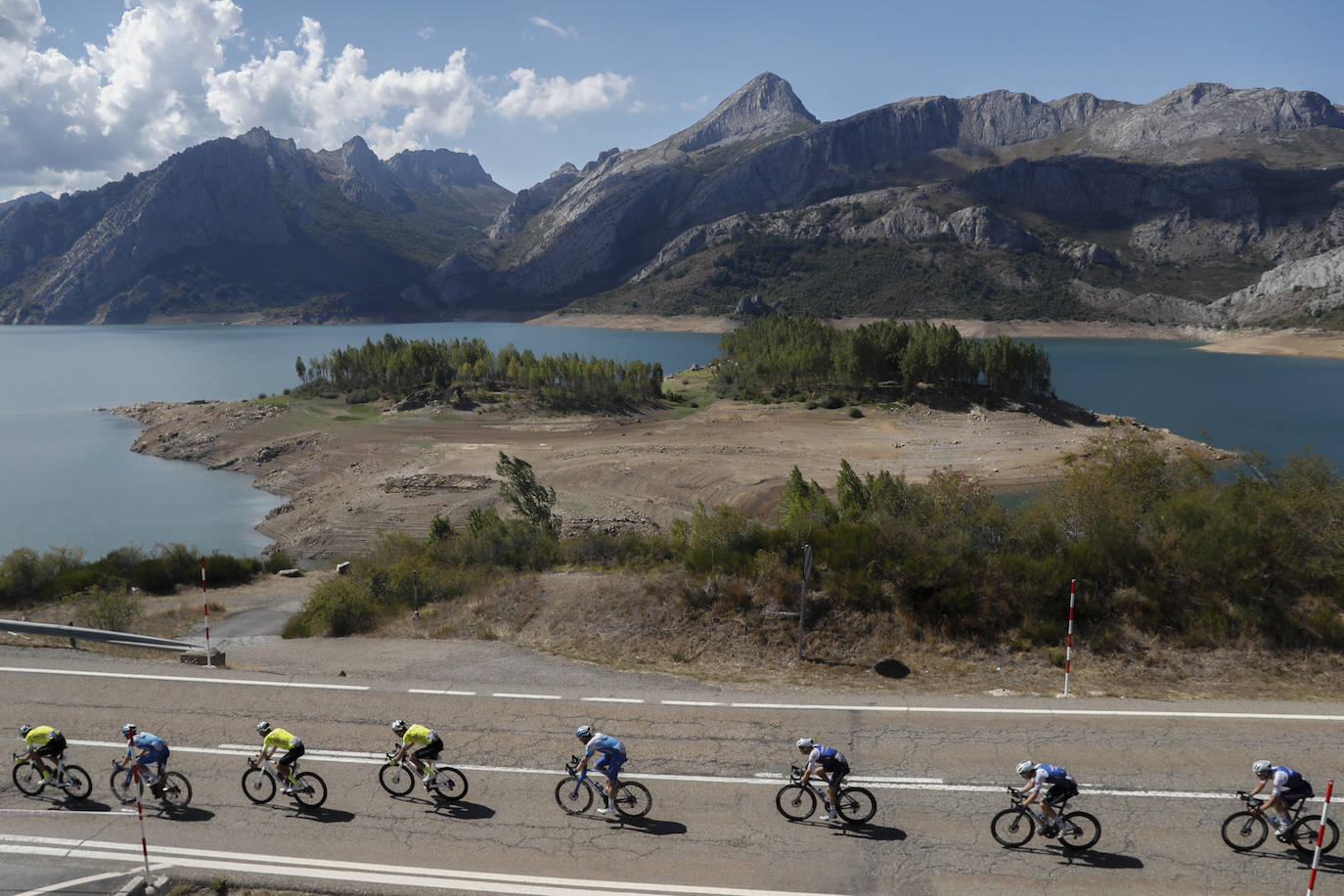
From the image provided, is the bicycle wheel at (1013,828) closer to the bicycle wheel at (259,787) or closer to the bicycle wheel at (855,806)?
the bicycle wheel at (855,806)

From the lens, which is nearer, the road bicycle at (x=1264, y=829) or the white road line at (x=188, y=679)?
the road bicycle at (x=1264, y=829)

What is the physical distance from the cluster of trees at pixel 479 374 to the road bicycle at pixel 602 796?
78.0 m

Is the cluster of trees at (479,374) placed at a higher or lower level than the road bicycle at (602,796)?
higher

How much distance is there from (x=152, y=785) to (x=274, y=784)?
1.71 metres

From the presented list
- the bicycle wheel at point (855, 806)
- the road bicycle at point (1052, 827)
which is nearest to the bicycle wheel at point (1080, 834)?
the road bicycle at point (1052, 827)

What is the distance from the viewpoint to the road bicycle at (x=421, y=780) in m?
11.6

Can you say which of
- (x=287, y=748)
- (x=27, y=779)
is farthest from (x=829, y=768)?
(x=27, y=779)

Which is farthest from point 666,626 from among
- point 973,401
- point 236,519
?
point 973,401

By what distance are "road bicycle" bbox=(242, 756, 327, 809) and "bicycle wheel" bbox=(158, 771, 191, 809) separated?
2.64 ft

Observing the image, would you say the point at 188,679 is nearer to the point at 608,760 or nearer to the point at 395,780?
the point at 395,780

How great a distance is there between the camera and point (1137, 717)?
13.9 m

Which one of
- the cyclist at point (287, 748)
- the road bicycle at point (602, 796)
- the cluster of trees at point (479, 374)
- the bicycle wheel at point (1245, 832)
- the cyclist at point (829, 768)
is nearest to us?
the bicycle wheel at point (1245, 832)

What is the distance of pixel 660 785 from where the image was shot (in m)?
12.1

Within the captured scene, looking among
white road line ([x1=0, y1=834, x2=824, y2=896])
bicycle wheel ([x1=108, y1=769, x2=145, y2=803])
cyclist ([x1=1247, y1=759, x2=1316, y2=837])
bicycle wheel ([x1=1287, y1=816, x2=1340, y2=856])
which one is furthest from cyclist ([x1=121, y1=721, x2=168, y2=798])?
bicycle wheel ([x1=1287, y1=816, x2=1340, y2=856])
